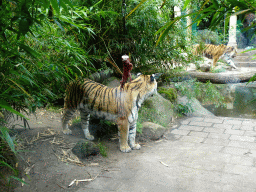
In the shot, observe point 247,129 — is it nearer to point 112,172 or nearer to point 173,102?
point 173,102

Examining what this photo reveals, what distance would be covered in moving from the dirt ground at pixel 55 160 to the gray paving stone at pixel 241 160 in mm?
1086

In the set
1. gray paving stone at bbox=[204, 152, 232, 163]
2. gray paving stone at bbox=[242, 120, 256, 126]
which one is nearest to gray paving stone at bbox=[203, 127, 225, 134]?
gray paving stone at bbox=[242, 120, 256, 126]

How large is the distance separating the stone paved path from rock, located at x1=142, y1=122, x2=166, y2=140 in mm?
135

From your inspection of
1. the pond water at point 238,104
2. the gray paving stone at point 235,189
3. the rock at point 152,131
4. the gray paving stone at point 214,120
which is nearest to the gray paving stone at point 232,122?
the gray paving stone at point 214,120

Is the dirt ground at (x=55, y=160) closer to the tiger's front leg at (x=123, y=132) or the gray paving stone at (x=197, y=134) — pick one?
the tiger's front leg at (x=123, y=132)

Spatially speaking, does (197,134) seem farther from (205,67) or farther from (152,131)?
(205,67)

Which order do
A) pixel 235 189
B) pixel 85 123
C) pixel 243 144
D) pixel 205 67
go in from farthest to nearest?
pixel 205 67 → pixel 243 144 → pixel 85 123 → pixel 235 189

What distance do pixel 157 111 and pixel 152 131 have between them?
2.09ft

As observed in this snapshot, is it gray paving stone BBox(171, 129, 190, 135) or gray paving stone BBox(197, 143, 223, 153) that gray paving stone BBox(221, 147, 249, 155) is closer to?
gray paving stone BBox(197, 143, 223, 153)

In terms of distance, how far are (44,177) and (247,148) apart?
2498 millimetres

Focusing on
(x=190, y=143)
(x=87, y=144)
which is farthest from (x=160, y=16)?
(x=87, y=144)

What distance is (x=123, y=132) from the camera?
3180 millimetres

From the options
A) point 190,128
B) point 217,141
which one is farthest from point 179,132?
point 217,141

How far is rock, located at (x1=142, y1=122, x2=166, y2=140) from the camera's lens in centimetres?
382
